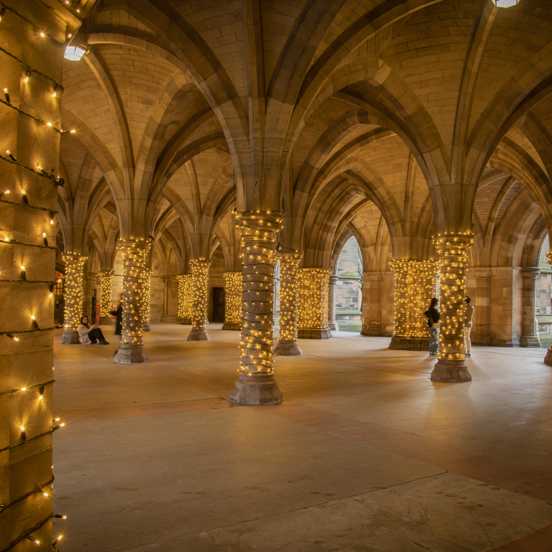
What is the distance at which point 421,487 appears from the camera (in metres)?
3.95

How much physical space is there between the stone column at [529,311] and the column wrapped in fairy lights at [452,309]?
36.1 feet

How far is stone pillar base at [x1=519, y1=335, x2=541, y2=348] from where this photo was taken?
19141 mm

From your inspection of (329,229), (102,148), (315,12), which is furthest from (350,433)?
(329,229)

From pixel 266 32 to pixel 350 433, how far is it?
5303 mm

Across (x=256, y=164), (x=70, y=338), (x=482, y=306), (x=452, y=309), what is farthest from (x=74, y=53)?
(x=482, y=306)

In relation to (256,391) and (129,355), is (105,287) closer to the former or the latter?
(129,355)

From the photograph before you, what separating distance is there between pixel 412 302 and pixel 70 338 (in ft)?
33.3

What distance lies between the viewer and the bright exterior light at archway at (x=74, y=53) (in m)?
8.94

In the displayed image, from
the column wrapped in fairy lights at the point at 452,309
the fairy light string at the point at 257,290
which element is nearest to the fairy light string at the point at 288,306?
the column wrapped in fairy lights at the point at 452,309

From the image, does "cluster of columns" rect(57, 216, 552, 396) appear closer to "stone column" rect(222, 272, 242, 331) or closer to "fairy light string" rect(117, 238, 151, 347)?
"fairy light string" rect(117, 238, 151, 347)

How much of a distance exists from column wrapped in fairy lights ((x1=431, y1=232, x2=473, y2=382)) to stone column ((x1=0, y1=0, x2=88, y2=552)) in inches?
317

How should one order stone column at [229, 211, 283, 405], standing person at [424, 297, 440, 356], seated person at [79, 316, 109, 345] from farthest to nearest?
seated person at [79, 316, 109, 345], standing person at [424, 297, 440, 356], stone column at [229, 211, 283, 405]

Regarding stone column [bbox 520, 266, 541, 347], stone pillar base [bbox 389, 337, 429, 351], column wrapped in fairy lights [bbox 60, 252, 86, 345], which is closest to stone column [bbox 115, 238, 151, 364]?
column wrapped in fairy lights [bbox 60, 252, 86, 345]

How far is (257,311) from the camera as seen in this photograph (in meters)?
7.40
